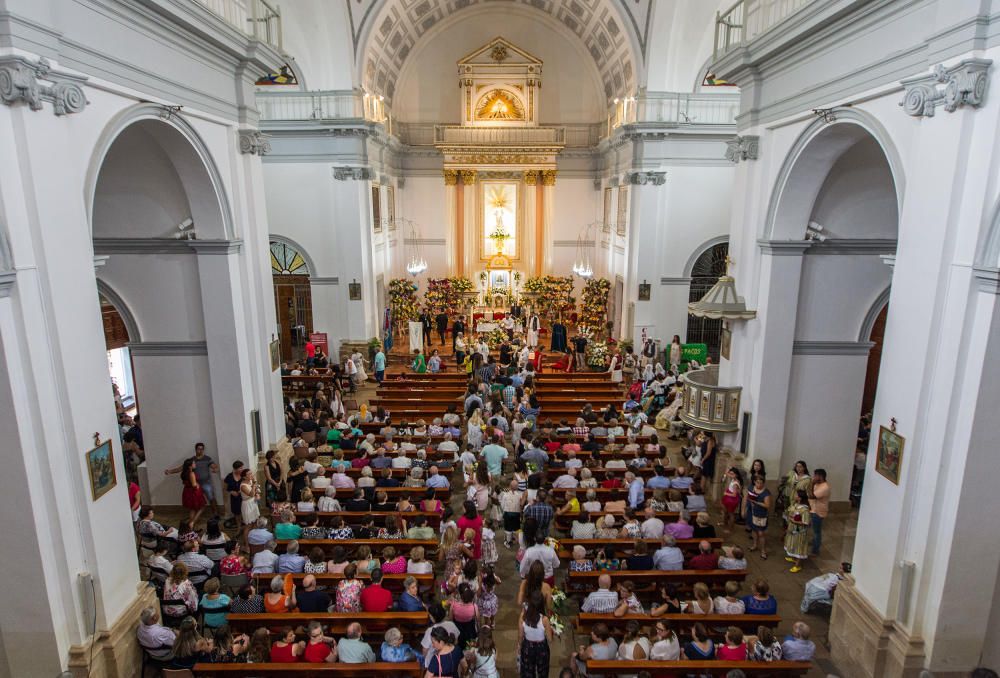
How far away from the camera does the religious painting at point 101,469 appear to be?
675 centimetres

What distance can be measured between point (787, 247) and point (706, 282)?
10.4 metres

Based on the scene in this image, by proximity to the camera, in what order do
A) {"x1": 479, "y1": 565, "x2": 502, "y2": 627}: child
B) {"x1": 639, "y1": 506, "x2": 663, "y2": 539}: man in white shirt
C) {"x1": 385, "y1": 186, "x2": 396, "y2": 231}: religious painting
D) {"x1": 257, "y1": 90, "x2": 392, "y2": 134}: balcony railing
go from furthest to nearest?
1. {"x1": 385, "y1": 186, "x2": 396, "y2": 231}: religious painting
2. {"x1": 257, "y1": 90, "x2": 392, "y2": 134}: balcony railing
3. {"x1": 639, "y1": 506, "x2": 663, "y2": 539}: man in white shirt
4. {"x1": 479, "y1": 565, "x2": 502, "y2": 627}: child

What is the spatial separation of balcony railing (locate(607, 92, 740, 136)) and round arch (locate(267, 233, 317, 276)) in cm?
1085

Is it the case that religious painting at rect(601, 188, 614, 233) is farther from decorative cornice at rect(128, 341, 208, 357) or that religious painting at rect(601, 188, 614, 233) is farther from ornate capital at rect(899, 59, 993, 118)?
ornate capital at rect(899, 59, 993, 118)

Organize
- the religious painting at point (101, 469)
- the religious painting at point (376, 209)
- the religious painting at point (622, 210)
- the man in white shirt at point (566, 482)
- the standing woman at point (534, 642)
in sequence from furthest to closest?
the religious painting at point (376, 209)
the religious painting at point (622, 210)
the man in white shirt at point (566, 482)
the religious painting at point (101, 469)
the standing woman at point (534, 642)

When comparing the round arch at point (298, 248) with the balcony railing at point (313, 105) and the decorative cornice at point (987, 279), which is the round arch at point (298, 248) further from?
the decorative cornice at point (987, 279)

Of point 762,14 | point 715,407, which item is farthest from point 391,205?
point 715,407

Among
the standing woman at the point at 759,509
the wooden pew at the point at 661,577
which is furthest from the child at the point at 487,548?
the standing woman at the point at 759,509

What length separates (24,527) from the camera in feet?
20.1

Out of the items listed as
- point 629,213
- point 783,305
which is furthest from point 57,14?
point 629,213

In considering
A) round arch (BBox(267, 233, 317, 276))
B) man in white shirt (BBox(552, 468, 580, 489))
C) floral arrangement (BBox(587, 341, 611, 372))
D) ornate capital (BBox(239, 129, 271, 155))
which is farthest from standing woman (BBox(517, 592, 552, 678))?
round arch (BBox(267, 233, 317, 276))

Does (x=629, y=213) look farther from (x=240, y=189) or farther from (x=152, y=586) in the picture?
(x=152, y=586)

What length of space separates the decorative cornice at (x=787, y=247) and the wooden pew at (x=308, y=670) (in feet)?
26.6

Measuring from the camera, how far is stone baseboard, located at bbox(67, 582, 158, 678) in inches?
259
